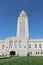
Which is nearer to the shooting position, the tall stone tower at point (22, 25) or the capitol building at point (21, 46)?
the capitol building at point (21, 46)

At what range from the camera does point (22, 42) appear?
64.0m

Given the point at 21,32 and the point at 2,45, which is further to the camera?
the point at 21,32

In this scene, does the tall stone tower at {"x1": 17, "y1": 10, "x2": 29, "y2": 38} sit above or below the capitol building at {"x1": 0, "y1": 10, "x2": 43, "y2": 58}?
above

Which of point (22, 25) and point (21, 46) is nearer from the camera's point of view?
point (21, 46)

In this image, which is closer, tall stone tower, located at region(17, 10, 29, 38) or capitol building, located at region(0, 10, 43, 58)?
capitol building, located at region(0, 10, 43, 58)

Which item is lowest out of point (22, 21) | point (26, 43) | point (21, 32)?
point (26, 43)

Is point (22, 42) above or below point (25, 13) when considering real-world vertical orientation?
below

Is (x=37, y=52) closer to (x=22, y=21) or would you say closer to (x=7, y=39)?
(x=7, y=39)

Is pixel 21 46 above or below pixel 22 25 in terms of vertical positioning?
below

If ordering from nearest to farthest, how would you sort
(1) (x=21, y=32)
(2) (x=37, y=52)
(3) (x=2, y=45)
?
(2) (x=37, y=52), (3) (x=2, y=45), (1) (x=21, y=32)

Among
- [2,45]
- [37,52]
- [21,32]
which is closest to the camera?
[37,52]

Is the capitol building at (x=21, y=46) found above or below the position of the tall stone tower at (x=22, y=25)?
below

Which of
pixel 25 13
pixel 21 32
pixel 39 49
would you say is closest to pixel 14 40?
pixel 39 49

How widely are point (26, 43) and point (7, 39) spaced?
8.70 metres
